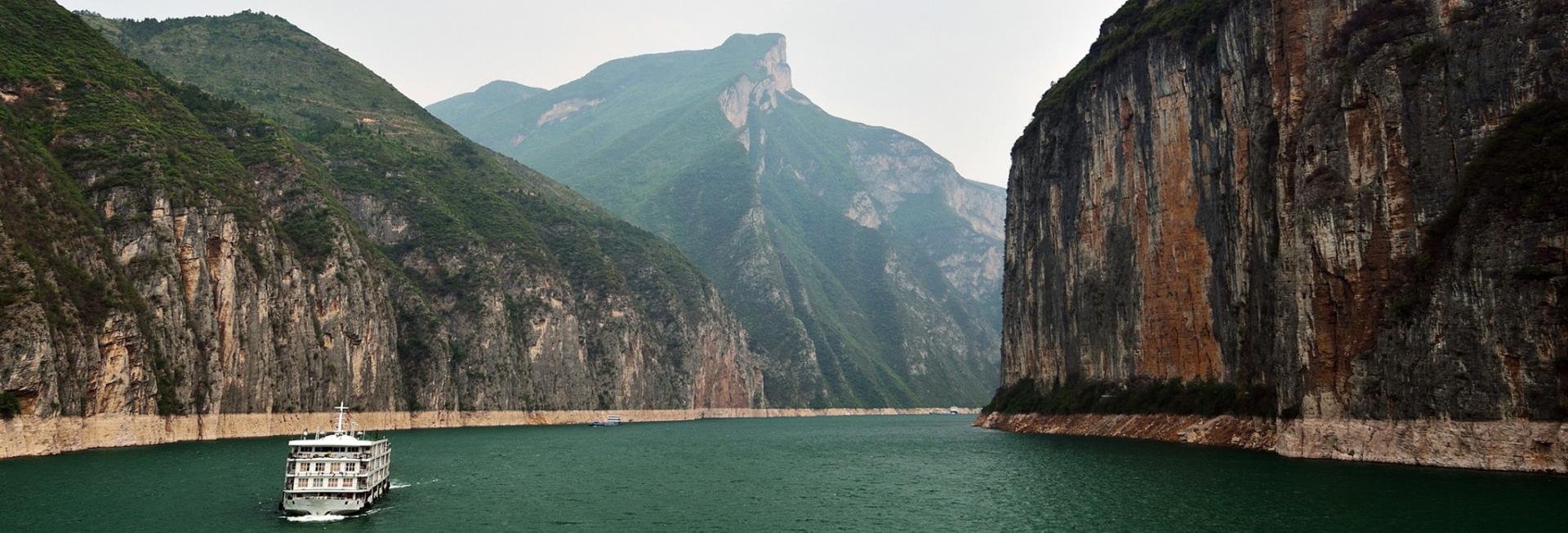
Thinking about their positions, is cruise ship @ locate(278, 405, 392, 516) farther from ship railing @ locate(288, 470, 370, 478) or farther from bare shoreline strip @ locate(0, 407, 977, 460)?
bare shoreline strip @ locate(0, 407, 977, 460)

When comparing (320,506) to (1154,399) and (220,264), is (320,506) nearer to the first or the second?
(220,264)

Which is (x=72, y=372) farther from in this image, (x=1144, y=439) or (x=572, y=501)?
(x=1144, y=439)

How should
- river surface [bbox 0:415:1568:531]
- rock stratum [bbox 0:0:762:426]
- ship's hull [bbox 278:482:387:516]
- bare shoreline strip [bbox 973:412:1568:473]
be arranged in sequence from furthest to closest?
rock stratum [bbox 0:0:762:426], bare shoreline strip [bbox 973:412:1568:473], ship's hull [bbox 278:482:387:516], river surface [bbox 0:415:1568:531]

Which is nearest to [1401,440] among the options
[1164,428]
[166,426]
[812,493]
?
[812,493]

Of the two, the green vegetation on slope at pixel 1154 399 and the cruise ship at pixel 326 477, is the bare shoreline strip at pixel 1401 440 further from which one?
the cruise ship at pixel 326 477

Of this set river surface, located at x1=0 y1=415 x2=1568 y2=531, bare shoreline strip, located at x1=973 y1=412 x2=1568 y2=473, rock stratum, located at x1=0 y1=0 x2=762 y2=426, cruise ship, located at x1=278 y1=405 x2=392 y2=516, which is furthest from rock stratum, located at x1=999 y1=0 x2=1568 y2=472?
rock stratum, located at x1=0 y1=0 x2=762 y2=426

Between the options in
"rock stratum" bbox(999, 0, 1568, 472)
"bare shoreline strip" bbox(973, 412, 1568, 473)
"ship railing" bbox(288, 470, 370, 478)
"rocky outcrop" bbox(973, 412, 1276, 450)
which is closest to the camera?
"ship railing" bbox(288, 470, 370, 478)

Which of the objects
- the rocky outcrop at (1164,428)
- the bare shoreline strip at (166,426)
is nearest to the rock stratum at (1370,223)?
the rocky outcrop at (1164,428)
